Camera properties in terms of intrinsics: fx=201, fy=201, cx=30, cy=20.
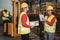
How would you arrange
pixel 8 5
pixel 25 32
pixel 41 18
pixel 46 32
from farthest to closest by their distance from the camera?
pixel 8 5
pixel 41 18
pixel 46 32
pixel 25 32

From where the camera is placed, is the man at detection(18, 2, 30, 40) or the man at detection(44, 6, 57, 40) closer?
the man at detection(18, 2, 30, 40)

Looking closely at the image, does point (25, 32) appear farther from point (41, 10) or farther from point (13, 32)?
point (13, 32)

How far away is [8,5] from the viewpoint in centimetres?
1633

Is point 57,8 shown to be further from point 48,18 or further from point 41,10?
point 48,18

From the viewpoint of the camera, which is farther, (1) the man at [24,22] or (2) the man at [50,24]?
(2) the man at [50,24]

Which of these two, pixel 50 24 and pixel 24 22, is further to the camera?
pixel 50 24

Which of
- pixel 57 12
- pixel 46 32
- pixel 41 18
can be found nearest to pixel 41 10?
pixel 57 12

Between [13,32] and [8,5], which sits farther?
[8,5]

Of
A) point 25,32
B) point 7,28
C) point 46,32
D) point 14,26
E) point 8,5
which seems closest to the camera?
point 25,32

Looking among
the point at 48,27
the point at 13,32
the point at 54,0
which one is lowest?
the point at 13,32

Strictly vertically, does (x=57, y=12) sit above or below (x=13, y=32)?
above

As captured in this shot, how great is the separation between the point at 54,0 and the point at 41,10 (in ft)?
5.43

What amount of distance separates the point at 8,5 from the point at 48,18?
1071cm

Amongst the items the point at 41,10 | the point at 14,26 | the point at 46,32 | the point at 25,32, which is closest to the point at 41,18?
the point at 46,32
